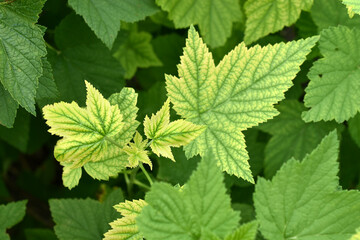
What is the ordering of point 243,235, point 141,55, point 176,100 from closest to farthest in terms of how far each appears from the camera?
point 243,235, point 176,100, point 141,55

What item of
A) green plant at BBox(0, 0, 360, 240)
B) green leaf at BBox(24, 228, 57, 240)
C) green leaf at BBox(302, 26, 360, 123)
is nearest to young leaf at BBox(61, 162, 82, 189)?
green plant at BBox(0, 0, 360, 240)

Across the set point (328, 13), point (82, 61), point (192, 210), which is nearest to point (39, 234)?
point (82, 61)

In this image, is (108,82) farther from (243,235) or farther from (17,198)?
(17,198)

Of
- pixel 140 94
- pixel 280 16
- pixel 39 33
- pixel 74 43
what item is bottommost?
pixel 140 94

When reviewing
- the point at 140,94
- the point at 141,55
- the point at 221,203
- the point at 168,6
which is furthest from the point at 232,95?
the point at 141,55

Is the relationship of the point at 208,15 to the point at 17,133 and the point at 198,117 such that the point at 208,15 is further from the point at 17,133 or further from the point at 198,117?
the point at 17,133
